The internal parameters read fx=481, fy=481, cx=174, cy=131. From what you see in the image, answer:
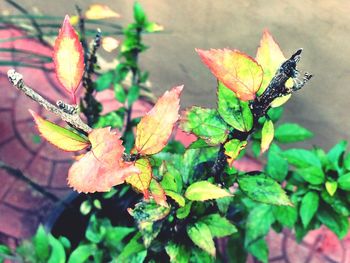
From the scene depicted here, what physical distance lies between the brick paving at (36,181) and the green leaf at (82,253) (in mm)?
510

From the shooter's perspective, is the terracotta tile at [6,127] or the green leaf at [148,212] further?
the terracotta tile at [6,127]

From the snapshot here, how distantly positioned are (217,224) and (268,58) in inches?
16.4

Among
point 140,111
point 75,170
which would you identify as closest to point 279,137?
point 75,170

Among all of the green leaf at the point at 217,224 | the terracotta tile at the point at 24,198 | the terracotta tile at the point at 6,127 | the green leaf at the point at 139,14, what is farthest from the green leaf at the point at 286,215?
the terracotta tile at the point at 6,127

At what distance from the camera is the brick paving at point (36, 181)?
1.99 meters

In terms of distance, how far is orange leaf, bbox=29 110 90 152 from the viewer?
673 millimetres

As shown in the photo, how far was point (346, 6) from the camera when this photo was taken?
1.46 meters

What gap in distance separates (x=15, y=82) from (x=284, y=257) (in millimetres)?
1649

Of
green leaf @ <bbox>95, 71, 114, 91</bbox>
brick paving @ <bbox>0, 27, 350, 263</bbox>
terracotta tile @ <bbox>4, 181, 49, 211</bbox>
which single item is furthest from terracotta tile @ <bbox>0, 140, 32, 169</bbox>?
green leaf @ <bbox>95, 71, 114, 91</bbox>

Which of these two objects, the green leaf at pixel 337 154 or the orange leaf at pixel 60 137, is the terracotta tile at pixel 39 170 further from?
the orange leaf at pixel 60 137

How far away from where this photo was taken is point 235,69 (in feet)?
2.13

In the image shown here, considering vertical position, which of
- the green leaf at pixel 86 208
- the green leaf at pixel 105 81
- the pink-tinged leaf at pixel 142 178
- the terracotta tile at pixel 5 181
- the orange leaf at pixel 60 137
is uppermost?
the orange leaf at pixel 60 137

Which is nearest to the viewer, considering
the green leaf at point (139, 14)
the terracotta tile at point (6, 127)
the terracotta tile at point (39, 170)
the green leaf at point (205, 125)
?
the green leaf at point (205, 125)

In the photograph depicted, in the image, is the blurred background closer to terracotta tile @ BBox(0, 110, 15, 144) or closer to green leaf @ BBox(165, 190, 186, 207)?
terracotta tile @ BBox(0, 110, 15, 144)
